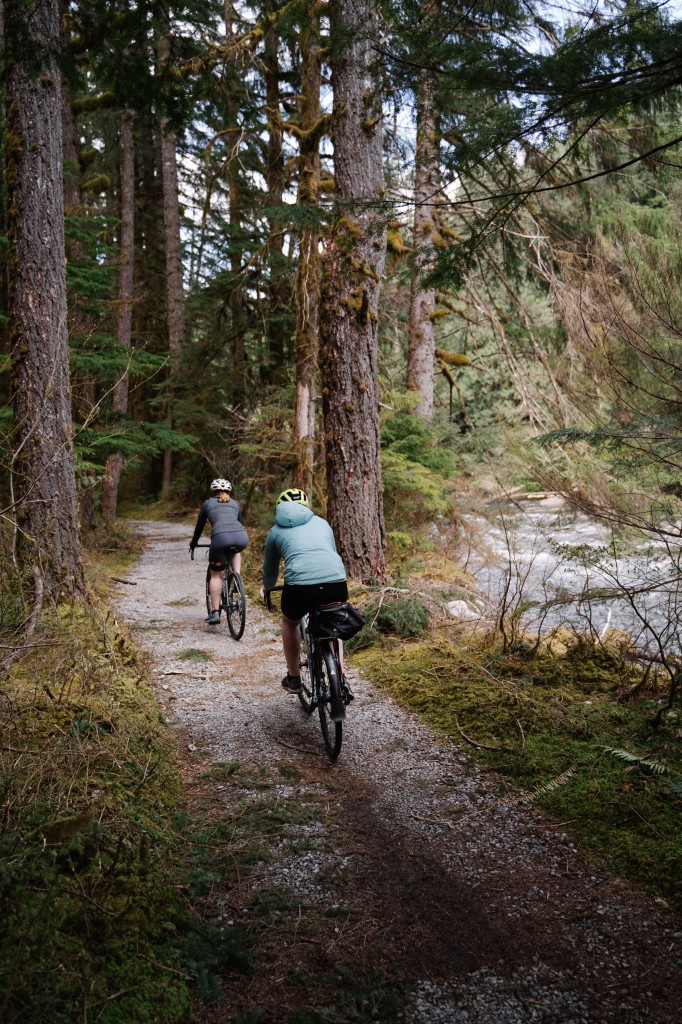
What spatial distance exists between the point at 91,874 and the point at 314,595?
2.35 metres

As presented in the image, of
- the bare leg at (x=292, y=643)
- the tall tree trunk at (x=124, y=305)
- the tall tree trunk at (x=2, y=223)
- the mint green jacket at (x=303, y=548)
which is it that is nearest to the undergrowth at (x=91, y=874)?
the bare leg at (x=292, y=643)

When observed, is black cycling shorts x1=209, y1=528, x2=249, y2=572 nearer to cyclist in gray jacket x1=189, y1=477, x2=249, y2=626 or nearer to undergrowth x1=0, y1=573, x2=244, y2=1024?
cyclist in gray jacket x1=189, y1=477, x2=249, y2=626

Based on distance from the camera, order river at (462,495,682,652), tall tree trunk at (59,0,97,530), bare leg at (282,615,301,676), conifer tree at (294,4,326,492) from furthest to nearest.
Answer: tall tree trunk at (59,0,97,530) < conifer tree at (294,4,326,492) < bare leg at (282,615,301,676) < river at (462,495,682,652)

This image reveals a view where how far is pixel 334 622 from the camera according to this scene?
4641mm

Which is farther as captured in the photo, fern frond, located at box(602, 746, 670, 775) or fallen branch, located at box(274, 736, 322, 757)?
fallen branch, located at box(274, 736, 322, 757)

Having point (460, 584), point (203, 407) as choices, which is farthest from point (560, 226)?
point (203, 407)

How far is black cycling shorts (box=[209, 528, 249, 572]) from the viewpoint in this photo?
7711mm

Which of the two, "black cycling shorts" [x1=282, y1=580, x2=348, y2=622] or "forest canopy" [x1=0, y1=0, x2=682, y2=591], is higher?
"forest canopy" [x1=0, y1=0, x2=682, y2=591]

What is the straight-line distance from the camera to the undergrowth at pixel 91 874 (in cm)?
213

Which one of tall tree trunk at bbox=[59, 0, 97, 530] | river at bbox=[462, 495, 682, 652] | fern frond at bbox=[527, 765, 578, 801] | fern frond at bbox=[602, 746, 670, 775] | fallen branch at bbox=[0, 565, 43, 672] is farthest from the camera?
tall tree trunk at bbox=[59, 0, 97, 530]

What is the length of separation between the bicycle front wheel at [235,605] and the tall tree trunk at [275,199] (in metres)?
6.22

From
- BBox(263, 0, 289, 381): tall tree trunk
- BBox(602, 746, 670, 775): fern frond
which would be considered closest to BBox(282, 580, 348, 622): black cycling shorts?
BBox(602, 746, 670, 775): fern frond

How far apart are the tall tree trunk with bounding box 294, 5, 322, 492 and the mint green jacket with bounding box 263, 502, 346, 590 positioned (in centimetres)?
542

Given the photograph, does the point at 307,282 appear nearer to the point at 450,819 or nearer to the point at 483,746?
the point at 483,746
